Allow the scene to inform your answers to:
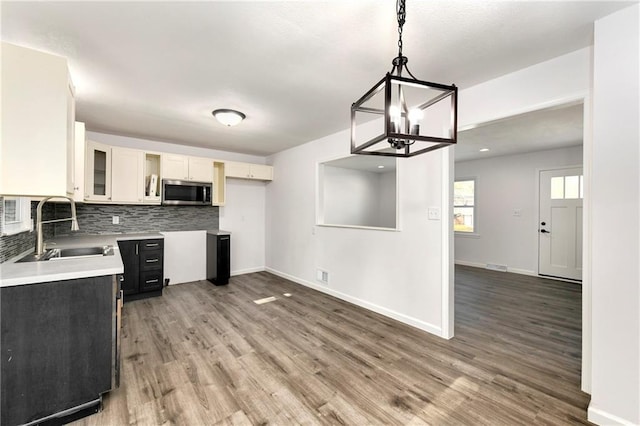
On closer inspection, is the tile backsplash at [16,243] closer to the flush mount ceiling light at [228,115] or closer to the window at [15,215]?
the window at [15,215]

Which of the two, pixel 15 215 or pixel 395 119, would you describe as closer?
pixel 395 119

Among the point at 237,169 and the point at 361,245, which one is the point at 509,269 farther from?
the point at 237,169

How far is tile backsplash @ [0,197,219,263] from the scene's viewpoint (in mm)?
3889

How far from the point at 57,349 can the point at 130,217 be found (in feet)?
10.8

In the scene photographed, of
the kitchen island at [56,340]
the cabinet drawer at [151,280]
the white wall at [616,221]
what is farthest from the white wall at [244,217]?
the white wall at [616,221]

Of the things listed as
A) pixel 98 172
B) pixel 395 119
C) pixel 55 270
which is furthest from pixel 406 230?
pixel 98 172

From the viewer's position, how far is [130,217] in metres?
4.49

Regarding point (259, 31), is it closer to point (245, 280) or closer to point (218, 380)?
point (218, 380)

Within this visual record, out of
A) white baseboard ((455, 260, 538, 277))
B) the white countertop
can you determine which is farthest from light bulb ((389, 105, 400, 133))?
white baseboard ((455, 260, 538, 277))

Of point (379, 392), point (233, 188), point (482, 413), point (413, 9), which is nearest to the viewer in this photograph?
point (413, 9)

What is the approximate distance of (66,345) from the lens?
169cm

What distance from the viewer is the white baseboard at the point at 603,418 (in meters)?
1.60

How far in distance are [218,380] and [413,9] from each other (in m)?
2.84

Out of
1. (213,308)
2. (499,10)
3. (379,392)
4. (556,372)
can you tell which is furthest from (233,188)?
(556,372)
